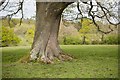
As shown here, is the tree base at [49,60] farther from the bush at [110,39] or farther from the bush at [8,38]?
the bush at [110,39]

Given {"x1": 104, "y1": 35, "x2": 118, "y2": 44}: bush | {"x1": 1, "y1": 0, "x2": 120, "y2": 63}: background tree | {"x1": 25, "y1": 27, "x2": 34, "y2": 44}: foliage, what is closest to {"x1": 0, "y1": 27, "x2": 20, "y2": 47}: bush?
{"x1": 25, "y1": 27, "x2": 34, "y2": 44}: foliage

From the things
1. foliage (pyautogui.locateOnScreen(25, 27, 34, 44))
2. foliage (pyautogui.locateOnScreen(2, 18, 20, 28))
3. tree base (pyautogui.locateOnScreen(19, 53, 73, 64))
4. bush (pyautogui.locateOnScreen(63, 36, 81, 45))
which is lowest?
tree base (pyautogui.locateOnScreen(19, 53, 73, 64))

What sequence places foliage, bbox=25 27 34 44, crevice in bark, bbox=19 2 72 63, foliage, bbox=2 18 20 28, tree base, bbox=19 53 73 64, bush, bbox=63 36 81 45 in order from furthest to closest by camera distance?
1. bush, bbox=63 36 81 45
2. foliage, bbox=25 27 34 44
3. foliage, bbox=2 18 20 28
4. crevice in bark, bbox=19 2 72 63
5. tree base, bbox=19 53 73 64

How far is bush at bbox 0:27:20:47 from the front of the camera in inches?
443

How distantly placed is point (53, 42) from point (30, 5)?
2903mm

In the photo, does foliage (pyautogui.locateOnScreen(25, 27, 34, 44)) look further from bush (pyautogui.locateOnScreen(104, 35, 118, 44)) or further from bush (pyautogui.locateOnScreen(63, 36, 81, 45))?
bush (pyautogui.locateOnScreen(104, 35, 118, 44))

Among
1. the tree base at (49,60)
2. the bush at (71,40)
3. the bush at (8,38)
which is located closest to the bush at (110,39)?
the bush at (71,40)

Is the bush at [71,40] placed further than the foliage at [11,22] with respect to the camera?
Yes

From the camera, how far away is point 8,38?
1137 centimetres

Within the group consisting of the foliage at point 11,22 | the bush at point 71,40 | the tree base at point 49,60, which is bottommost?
the tree base at point 49,60

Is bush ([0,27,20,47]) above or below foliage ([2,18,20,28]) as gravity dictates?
below

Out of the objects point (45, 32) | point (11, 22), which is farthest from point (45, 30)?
point (11, 22)

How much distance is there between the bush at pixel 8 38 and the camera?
36.9ft

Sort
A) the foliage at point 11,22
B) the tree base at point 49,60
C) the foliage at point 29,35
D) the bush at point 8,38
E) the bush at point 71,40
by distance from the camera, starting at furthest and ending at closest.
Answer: the bush at point 71,40, the bush at point 8,38, the foliage at point 29,35, the foliage at point 11,22, the tree base at point 49,60
